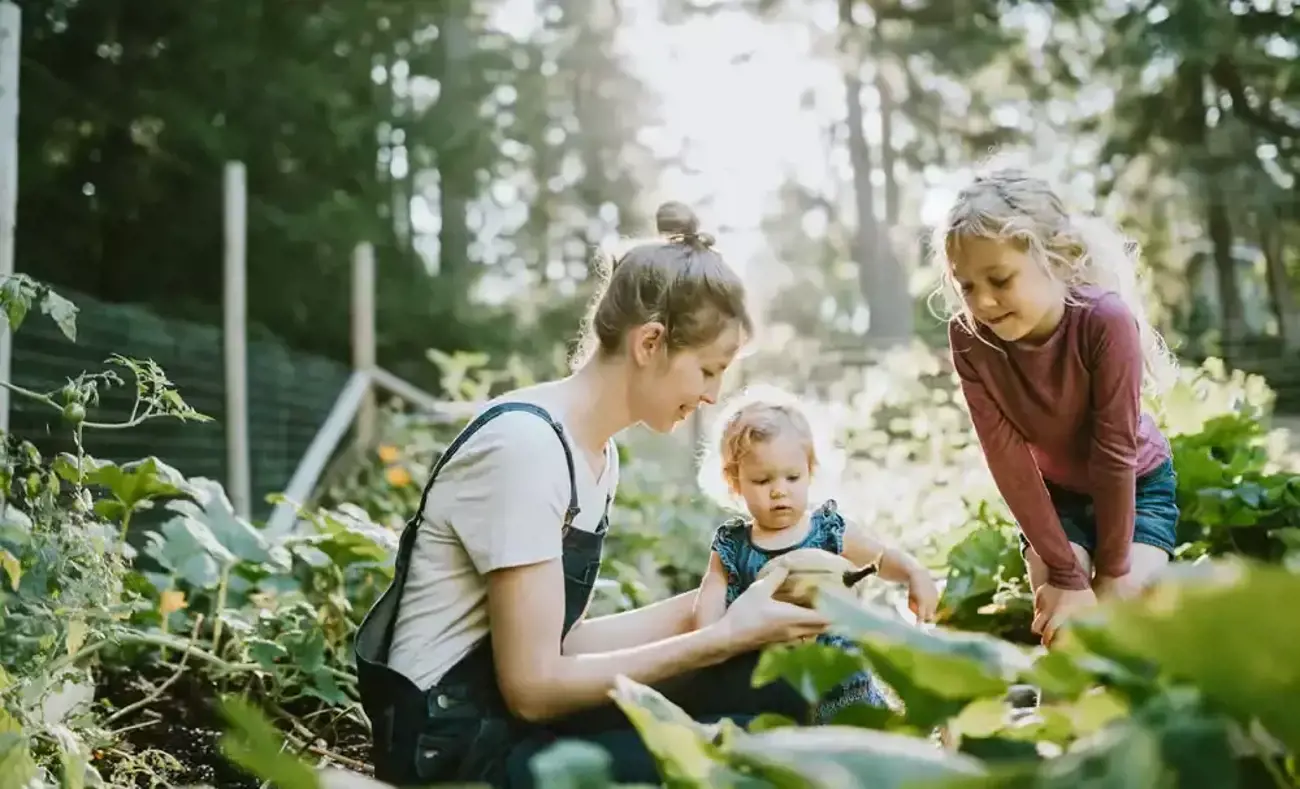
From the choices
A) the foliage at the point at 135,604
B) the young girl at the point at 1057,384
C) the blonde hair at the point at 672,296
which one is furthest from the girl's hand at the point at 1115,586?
the foliage at the point at 135,604

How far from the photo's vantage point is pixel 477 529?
1.68 meters

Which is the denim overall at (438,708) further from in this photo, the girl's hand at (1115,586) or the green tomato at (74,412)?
the girl's hand at (1115,586)

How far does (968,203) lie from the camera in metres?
2.35

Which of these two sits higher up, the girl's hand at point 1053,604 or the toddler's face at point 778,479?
the toddler's face at point 778,479

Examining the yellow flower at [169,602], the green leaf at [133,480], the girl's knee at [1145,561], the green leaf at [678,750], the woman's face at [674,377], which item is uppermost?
the woman's face at [674,377]

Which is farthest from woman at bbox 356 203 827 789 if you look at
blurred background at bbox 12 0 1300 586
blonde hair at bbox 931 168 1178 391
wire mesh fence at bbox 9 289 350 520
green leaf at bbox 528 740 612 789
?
green leaf at bbox 528 740 612 789

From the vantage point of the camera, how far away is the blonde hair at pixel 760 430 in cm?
230

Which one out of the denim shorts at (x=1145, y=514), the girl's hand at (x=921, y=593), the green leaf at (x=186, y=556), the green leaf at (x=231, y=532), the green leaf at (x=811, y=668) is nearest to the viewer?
the green leaf at (x=811, y=668)

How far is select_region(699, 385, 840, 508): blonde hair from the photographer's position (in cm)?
230

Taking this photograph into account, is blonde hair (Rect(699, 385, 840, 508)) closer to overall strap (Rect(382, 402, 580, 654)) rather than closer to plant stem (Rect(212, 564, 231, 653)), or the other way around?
overall strap (Rect(382, 402, 580, 654))

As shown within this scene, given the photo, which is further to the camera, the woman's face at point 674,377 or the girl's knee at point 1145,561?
the girl's knee at point 1145,561

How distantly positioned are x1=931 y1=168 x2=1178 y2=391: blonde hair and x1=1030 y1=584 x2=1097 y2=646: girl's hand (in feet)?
1.66

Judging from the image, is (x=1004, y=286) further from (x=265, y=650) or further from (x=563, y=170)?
(x=563, y=170)

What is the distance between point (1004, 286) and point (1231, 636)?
1803mm
